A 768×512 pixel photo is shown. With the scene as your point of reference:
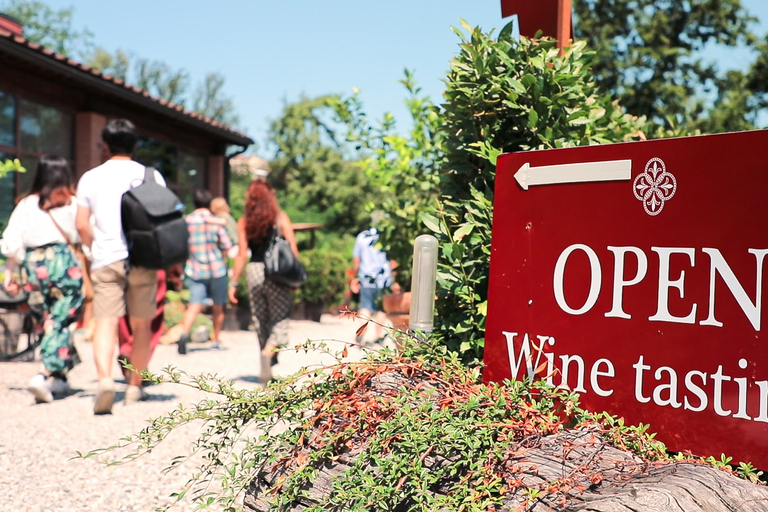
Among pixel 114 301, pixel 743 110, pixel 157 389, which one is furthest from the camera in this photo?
pixel 743 110

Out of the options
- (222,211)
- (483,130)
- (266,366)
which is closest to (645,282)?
(483,130)

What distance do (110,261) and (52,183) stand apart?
1.11 m

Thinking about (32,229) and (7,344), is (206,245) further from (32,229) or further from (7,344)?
(32,229)

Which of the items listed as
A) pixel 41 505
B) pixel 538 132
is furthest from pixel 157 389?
pixel 538 132

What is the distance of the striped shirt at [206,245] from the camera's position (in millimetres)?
9203

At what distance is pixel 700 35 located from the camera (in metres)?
24.0

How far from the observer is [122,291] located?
548 cm

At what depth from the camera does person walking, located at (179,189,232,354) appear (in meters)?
9.20

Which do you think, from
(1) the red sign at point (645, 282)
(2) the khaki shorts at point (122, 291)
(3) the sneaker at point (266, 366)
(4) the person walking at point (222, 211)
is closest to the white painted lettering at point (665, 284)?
(1) the red sign at point (645, 282)

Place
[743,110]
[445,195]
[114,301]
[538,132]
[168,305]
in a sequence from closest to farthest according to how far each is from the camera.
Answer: [538,132] < [445,195] < [114,301] < [168,305] < [743,110]

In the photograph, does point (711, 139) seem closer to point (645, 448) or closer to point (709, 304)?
point (709, 304)

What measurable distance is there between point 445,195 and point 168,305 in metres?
8.34

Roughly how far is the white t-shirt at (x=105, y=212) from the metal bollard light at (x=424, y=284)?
3.18 metres

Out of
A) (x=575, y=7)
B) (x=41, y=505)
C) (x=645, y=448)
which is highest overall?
(x=575, y=7)
